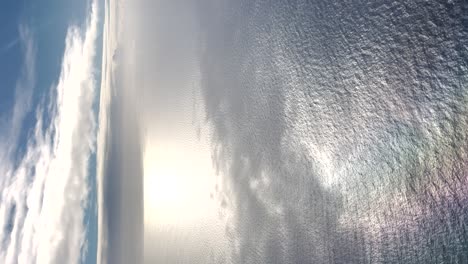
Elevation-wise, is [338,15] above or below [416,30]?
above

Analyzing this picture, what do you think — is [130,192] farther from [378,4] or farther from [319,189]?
[378,4]

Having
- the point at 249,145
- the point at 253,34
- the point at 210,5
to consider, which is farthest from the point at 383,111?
the point at 210,5

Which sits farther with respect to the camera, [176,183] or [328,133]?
[176,183]

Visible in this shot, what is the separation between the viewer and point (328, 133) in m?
3.15

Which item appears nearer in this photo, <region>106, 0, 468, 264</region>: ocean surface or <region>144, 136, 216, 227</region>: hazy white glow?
<region>106, 0, 468, 264</region>: ocean surface

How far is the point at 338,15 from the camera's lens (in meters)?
3.15

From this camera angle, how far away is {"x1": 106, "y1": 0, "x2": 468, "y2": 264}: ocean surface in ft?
7.22

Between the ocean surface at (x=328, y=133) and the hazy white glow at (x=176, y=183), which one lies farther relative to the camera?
the hazy white glow at (x=176, y=183)

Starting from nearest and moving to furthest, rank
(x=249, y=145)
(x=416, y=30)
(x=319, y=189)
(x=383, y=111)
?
(x=416, y=30) < (x=383, y=111) < (x=319, y=189) < (x=249, y=145)

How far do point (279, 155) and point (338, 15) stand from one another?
139 cm

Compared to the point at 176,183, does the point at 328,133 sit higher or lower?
higher

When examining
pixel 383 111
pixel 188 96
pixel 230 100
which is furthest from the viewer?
pixel 188 96

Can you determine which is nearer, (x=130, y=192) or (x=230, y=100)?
(x=230, y=100)

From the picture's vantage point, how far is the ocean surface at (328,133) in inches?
86.6
